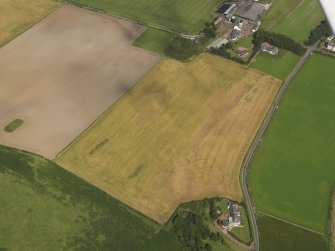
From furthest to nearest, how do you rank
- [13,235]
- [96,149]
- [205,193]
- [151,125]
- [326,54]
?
[326,54] < [151,125] < [96,149] < [205,193] < [13,235]

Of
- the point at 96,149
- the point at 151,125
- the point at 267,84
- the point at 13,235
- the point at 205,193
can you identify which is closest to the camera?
the point at 13,235

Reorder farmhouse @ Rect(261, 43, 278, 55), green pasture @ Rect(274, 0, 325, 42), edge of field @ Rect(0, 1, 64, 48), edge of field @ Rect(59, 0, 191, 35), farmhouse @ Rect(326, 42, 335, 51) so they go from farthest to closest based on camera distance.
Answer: edge of field @ Rect(59, 0, 191, 35), green pasture @ Rect(274, 0, 325, 42), edge of field @ Rect(0, 1, 64, 48), farmhouse @ Rect(326, 42, 335, 51), farmhouse @ Rect(261, 43, 278, 55)

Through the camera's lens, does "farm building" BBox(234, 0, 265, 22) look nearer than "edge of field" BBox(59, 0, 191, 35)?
No

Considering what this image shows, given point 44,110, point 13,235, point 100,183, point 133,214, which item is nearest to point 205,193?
point 133,214

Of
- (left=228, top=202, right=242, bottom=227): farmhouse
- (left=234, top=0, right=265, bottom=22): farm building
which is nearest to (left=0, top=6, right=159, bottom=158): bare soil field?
(left=234, top=0, right=265, bottom=22): farm building

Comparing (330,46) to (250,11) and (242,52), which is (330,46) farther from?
(250,11)

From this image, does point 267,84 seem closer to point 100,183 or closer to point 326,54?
point 326,54

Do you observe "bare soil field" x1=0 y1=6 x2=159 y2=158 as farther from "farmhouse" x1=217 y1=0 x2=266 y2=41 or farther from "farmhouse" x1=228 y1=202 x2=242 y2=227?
"farmhouse" x1=228 y1=202 x2=242 y2=227
